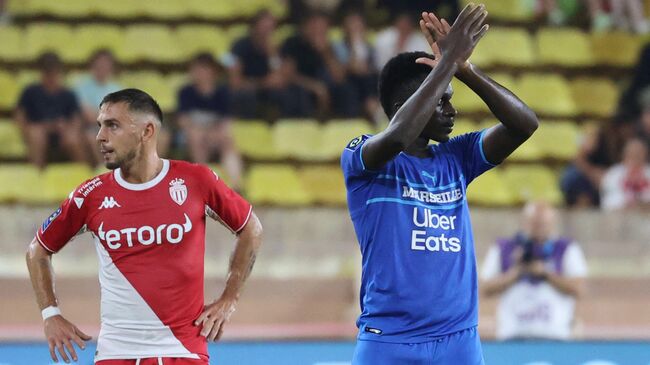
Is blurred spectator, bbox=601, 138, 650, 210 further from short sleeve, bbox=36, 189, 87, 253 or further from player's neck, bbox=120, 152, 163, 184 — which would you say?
short sleeve, bbox=36, 189, 87, 253

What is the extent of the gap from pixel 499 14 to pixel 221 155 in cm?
475

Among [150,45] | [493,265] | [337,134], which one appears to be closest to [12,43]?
[150,45]

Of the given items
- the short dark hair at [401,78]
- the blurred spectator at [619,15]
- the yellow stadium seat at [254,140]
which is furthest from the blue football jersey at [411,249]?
the blurred spectator at [619,15]

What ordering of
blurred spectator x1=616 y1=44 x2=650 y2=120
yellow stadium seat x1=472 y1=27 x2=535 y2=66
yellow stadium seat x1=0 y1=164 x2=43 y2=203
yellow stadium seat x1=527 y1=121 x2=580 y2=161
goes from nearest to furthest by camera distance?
yellow stadium seat x1=0 y1=164 x2=43 y2=203, yellow stadium seat x1=527 y1=121 x2=580 y2=161, blurred spectator x1=616 y1=44 x2=650 y2=120, yellow stadium seat x1=472 y1=27 x2=535 y2=66

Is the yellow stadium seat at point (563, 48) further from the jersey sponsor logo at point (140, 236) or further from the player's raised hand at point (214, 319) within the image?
the jersey sponsor logo at point (140, 236)

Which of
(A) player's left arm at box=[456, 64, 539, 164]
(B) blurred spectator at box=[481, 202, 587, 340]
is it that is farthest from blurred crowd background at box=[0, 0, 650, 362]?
(A) player's left arm at box=[456, 64, 539, 164]

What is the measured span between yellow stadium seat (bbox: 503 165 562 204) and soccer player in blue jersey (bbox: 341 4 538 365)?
7594mm

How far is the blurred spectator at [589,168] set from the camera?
38.8 feet

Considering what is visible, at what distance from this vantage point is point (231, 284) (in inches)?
203

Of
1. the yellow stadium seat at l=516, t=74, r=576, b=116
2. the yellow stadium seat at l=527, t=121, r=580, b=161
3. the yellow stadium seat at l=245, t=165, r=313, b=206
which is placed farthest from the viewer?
the yellow stadium seat at l=516, t=74, r=576, b=116

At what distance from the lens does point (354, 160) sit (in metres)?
Result: 4.54

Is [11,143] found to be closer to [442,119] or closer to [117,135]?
[117,135]

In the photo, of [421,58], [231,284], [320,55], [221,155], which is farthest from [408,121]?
[320,55]

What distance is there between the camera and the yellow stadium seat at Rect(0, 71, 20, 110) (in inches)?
502
